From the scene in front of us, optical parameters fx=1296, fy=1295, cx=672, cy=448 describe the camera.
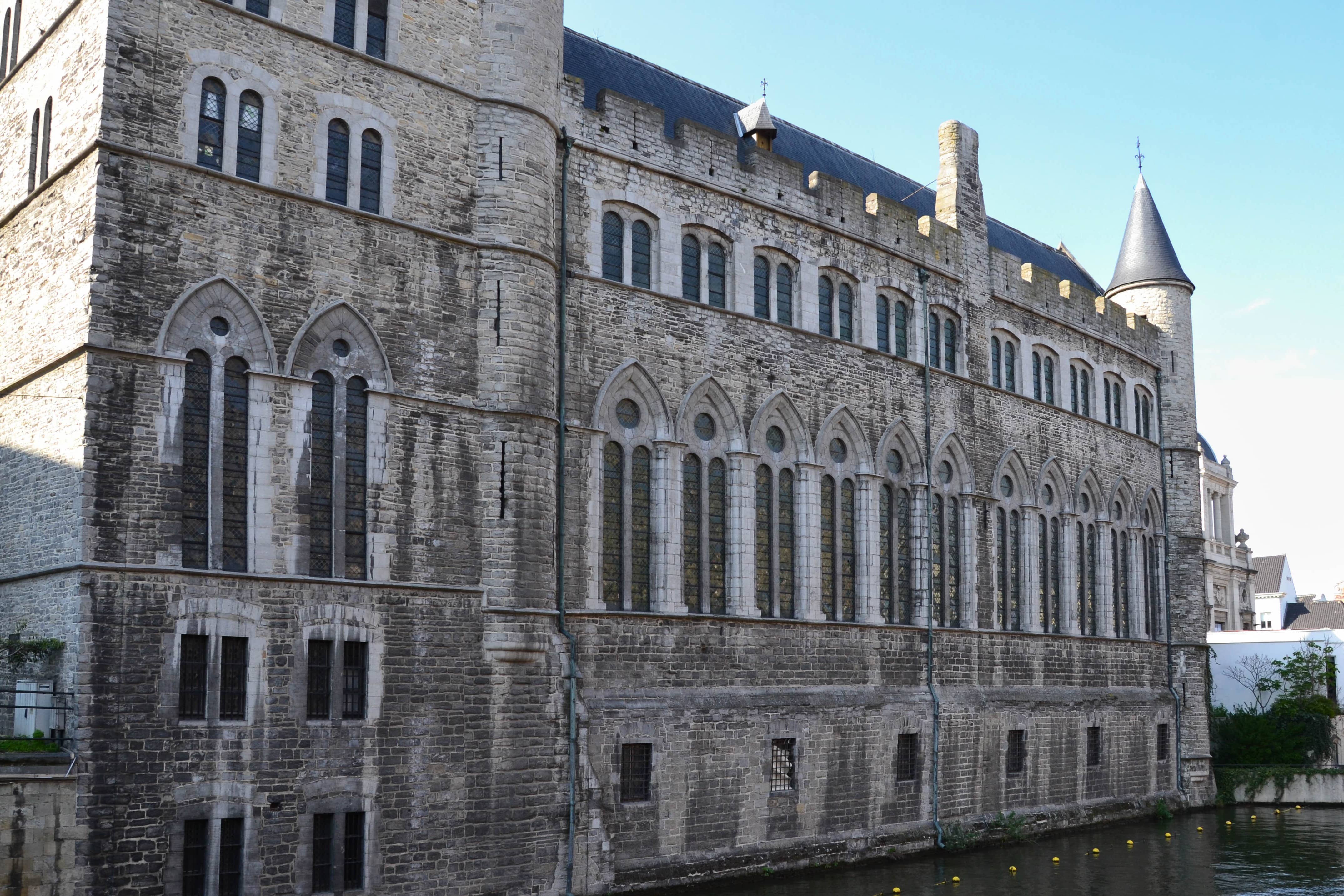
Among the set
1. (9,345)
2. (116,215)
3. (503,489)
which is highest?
(116,215)

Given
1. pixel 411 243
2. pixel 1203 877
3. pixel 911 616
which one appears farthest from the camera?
pixel 911 616

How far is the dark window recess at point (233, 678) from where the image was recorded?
16.2 m

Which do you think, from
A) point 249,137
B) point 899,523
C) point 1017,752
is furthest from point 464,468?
point 1017,752

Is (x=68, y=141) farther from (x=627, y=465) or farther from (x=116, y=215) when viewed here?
(x=627, y=465)

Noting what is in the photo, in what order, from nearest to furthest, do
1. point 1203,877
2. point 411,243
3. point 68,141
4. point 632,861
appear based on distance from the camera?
1. point 68,141
2. point 411,243
3. point 632,861
4. point 1203,877

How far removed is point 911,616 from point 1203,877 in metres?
7.19

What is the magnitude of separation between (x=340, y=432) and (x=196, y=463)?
2030 mm

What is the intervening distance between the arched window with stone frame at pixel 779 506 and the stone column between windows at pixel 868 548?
5.91 ft

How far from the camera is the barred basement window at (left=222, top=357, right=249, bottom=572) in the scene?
1675 cm

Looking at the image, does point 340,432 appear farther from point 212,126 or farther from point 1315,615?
point 1315,615

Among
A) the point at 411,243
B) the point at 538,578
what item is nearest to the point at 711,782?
the point at 538,578

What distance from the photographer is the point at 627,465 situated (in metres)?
21.7

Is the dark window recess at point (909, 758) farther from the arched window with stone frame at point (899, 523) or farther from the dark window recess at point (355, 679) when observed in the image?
the dark window recess at point (355, 679)

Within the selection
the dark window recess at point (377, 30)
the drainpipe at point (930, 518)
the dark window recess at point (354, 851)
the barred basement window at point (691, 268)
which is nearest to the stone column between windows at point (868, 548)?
the drainpipe at point (930, 518)
